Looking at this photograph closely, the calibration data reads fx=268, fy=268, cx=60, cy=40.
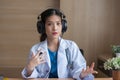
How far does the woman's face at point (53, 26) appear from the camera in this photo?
205 cm

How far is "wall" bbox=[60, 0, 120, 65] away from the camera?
3945 millimetres

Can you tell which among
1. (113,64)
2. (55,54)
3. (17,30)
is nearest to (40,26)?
(55,54)

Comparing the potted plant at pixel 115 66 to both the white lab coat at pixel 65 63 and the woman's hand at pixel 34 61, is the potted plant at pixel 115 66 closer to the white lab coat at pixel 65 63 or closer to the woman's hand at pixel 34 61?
the white lab coat at pixel 65 63

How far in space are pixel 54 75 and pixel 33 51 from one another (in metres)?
0.25

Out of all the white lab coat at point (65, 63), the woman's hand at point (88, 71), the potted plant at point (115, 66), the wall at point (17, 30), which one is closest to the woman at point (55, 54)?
the white lab coat at point (65, 63)

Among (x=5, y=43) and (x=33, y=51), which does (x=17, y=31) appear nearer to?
(x=5, y=43)

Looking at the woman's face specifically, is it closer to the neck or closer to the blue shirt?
the neck

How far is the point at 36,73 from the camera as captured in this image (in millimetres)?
1962

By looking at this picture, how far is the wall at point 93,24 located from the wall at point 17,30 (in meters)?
0.45

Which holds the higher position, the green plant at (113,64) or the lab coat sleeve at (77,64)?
the green plant at (113,64)

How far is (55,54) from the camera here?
6.82ft

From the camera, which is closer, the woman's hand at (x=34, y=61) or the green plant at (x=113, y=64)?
the green plant at (x=113, y=64)

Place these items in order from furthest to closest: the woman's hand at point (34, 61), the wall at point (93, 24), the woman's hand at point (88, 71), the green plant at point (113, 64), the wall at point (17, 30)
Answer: the wall at point (17, 30)
the wall at point (93, 24)
the woman's hand at point (34, 61)
the woman's hand at point (88, 71)
the green plant at point (113, 64)

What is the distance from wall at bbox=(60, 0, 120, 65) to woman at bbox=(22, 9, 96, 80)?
1.81 m
